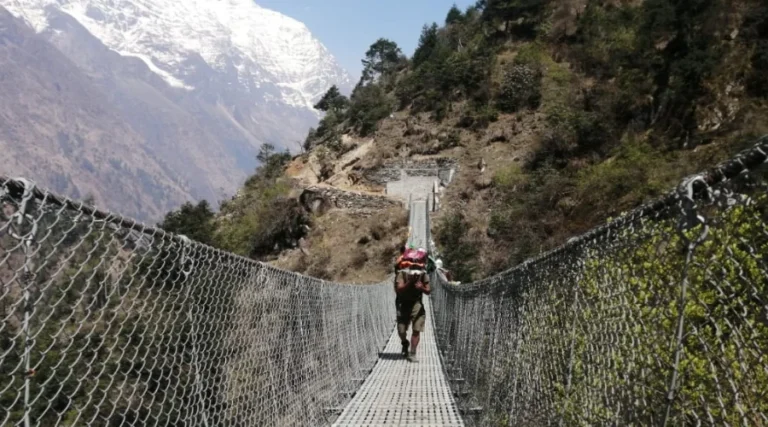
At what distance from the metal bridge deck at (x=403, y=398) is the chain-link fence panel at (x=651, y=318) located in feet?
2.87

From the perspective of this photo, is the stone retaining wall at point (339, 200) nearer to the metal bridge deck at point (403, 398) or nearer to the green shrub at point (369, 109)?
the green shrub at point (369, 109)

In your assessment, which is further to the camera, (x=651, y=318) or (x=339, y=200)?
(x=339, y=200)

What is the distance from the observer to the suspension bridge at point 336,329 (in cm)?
135

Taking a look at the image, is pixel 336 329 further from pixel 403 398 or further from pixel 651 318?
pixel 651 318

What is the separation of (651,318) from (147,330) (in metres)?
1.91

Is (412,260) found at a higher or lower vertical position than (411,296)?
higher

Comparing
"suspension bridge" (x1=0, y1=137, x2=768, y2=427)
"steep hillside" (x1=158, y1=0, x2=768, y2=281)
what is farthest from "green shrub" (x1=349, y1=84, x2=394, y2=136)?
"suspension bridge" (x1=0, y1=137, x2=768, y2=427)

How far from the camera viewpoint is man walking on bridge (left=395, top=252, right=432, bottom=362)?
6.22m

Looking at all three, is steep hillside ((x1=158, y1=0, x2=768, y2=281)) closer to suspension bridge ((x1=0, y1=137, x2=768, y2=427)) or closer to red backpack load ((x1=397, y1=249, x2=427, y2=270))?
red backpack load ((x1=397, y1=249, x2=427, y2=270))

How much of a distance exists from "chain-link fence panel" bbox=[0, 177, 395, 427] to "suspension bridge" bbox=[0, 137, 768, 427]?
0.01m

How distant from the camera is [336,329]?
4.87 metres

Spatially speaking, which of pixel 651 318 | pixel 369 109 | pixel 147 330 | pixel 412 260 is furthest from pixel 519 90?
pixel 651 318

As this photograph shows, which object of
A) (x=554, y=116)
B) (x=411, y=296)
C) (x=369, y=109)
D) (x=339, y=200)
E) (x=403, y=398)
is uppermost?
(x=369, y=109)

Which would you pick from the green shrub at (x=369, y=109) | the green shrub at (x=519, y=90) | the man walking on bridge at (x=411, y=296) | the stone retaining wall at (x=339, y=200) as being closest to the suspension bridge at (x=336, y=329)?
the man walking on bridge at (x=411, y=296)
